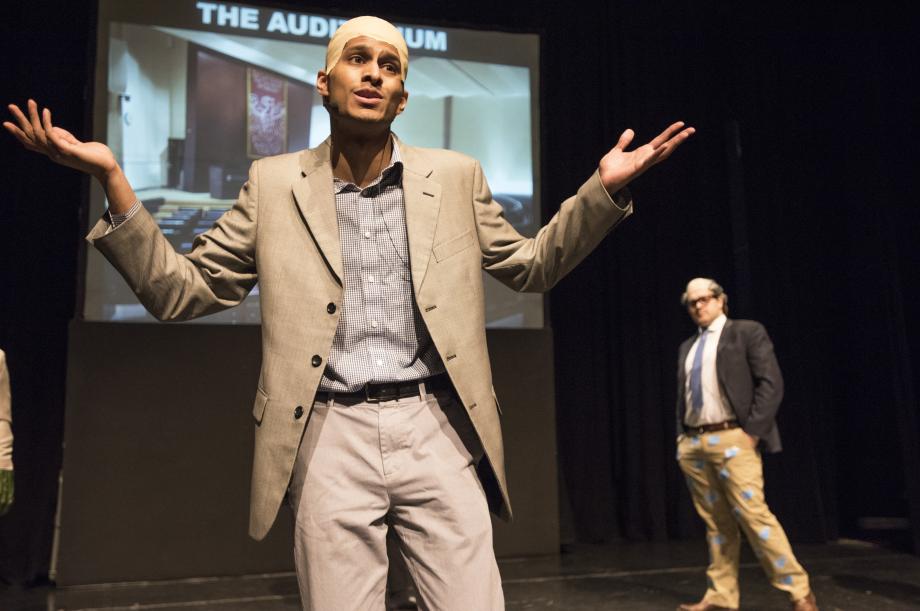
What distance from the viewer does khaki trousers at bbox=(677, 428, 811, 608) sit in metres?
3.52

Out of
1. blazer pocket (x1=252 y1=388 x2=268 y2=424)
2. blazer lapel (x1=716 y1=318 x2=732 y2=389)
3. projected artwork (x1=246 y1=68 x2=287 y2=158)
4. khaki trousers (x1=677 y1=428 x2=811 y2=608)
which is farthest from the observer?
projected artwork (x1=246 y1=68 x2=287 y2=158)

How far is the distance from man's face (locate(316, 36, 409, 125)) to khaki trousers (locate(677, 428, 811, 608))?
2.72 meters

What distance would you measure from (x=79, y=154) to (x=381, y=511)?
685mm

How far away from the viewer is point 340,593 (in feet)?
4.23

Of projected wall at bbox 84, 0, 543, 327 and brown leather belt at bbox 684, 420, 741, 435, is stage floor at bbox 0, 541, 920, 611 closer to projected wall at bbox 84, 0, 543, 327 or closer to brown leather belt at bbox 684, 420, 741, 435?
brown leather belt at bbox 684, 420, 741, 435

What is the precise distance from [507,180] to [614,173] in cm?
362

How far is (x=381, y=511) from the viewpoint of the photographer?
4.36 ft

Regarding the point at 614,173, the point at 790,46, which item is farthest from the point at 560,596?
the point at 790,46

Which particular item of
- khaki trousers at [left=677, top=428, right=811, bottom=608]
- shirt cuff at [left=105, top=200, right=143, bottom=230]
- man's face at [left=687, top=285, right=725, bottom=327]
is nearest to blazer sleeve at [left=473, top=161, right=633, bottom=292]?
shirt cuff at [left=105, top=200, right=143, bottom=230]

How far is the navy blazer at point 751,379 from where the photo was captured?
3666mm

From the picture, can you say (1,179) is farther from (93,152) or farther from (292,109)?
(93,152)

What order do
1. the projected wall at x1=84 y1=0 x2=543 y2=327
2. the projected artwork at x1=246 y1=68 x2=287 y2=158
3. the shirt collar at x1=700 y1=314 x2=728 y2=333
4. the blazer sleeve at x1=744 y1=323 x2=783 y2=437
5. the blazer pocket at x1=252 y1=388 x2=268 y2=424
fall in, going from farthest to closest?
the projected artwork at x1=246 y1=68 x2=287 y2=158 → the projected wall at x1=84 y1=0 x2=543 y2=327 → the shirt collar at x1=700 y1=314 x2=728 y2=333 → the blazer sleeve at x1=744 y1=323 x2=783 y2=437 → the blazer pocket at x1=252 y1=388 x2=268 y2=424

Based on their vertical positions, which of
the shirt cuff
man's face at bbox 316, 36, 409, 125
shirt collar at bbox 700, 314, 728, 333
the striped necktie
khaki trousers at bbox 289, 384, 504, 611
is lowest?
khaki trousers at bbox 289, 384, 504, 611

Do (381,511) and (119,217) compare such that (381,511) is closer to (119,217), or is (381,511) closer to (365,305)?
(365,305)
